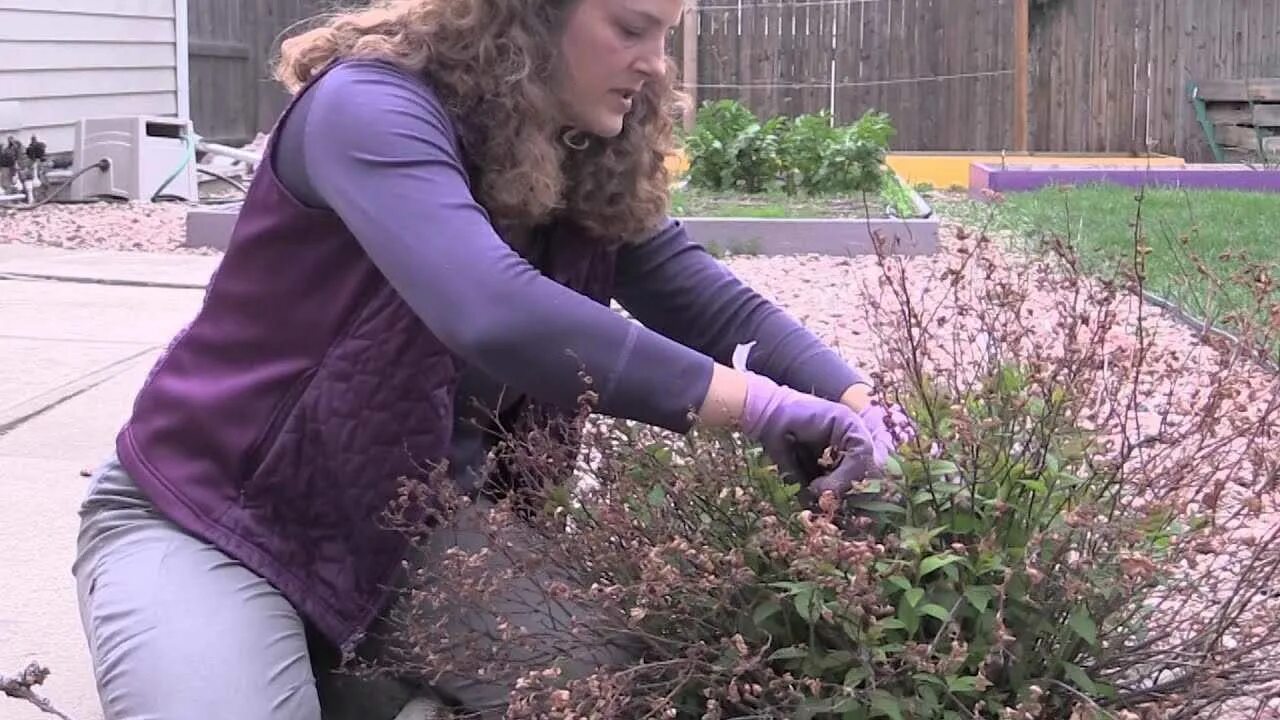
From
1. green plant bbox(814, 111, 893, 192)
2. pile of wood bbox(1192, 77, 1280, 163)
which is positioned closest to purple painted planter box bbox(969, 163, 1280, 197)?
green plant bbox(814, 111, 893, 192)

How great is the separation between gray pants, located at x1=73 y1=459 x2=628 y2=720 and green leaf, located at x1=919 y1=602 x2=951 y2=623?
39 centimetres

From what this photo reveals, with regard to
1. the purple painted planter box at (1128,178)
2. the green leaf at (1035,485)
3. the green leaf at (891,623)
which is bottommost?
the green leaf at (891,623)

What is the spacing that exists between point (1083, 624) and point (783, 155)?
8.19 metres

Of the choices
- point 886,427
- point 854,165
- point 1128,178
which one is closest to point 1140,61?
point 1128,178

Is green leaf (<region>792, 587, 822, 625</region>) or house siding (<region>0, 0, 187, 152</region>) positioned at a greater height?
house siding (<region>0, 0, 187, 152</region>)

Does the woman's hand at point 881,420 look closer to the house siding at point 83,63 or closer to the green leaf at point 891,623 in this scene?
the green leaf at point 891,623

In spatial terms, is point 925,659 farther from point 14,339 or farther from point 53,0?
point 53,0

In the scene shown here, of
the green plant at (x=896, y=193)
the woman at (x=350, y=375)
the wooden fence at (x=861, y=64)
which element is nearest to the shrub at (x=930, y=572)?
the woman at (x=350, y=375)

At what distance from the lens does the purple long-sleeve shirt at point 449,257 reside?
64.8 inches

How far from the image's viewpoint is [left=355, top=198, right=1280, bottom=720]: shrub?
152 cm

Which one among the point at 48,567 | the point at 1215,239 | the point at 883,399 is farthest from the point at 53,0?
the point at 883,399

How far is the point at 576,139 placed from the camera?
6.97ft

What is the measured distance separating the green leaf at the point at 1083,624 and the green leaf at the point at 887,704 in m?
0.20

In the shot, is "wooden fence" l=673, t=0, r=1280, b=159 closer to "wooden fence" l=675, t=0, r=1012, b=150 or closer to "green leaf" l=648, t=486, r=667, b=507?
"wooden fence" l=675, t=0, r=1012, b=150
